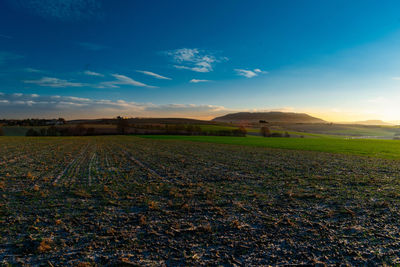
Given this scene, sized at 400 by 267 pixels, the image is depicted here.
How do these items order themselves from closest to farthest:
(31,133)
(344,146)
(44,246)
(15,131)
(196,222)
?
(44,246) → (196,222) → (344,146) → (31,133) → (15,131)

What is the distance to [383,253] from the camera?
6250mm

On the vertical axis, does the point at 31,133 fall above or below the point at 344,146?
above

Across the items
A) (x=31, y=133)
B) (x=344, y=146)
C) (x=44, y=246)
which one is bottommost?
(x=344, y=146)

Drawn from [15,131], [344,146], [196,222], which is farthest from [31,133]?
[196,222]

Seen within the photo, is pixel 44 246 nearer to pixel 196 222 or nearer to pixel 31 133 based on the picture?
pixel 196 222

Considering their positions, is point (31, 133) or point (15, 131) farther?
point (15, 131)

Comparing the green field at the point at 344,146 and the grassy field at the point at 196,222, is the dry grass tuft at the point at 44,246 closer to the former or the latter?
the grassy field at the point at 196,222

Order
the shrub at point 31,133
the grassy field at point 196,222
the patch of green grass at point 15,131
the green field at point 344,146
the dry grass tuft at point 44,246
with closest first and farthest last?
the grassy field at point 196,222
the dry grass tuft at point 44,246
the green field at point 344,146
the shrub at point 31,133
the patch of green grass at point 15,131

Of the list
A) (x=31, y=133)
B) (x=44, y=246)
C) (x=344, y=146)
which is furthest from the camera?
(x=31, y=133)

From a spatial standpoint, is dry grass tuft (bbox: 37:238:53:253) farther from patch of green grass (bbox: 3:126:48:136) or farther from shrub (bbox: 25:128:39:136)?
patch of green grass (bbox: 3:126:48:136)

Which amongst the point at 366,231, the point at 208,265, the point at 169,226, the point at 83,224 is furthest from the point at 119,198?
the point at 366,231

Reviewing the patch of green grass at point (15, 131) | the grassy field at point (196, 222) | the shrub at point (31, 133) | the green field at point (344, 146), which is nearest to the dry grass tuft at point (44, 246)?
the grassy field at point (196, 222)

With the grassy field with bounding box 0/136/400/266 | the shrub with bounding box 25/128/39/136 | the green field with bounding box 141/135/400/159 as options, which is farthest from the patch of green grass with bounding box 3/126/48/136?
the grassy field with bounding box 0/136/400/266

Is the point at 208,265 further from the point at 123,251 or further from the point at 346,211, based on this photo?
the point at 346,211
